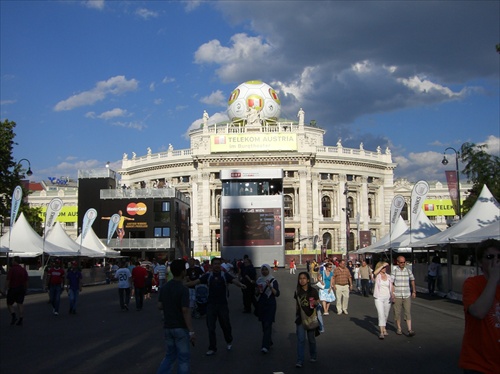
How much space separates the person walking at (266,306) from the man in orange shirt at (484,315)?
22.0 feet

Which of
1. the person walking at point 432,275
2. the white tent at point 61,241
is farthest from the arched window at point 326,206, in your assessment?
the person walking at point 432,275

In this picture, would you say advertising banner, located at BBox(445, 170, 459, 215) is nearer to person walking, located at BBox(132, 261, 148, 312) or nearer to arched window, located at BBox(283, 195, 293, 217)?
person walking, located at BBox(132, 261, 148, 312)

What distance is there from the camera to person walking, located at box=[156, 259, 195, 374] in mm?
7422

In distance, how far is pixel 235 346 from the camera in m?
12.3

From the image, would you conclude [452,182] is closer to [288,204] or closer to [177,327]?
[177,327]

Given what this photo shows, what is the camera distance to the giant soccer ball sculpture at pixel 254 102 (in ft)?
304

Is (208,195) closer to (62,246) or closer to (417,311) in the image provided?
(62,246)

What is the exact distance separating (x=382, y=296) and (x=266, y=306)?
10.4 feet

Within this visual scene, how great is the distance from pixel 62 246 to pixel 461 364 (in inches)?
1438

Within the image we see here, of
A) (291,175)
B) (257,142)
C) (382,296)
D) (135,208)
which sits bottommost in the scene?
(382,296)

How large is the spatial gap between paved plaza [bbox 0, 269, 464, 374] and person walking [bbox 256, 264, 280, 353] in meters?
0.30

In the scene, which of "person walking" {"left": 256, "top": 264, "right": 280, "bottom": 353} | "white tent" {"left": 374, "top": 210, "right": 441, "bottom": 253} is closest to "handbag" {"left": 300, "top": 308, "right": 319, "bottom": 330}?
"person walking" {"left": 256, "top": 264, "right": 280, "bottom": 353}

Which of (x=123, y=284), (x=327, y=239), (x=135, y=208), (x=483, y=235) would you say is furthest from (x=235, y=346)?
(x=327, y=239)

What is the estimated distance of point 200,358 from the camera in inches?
428
